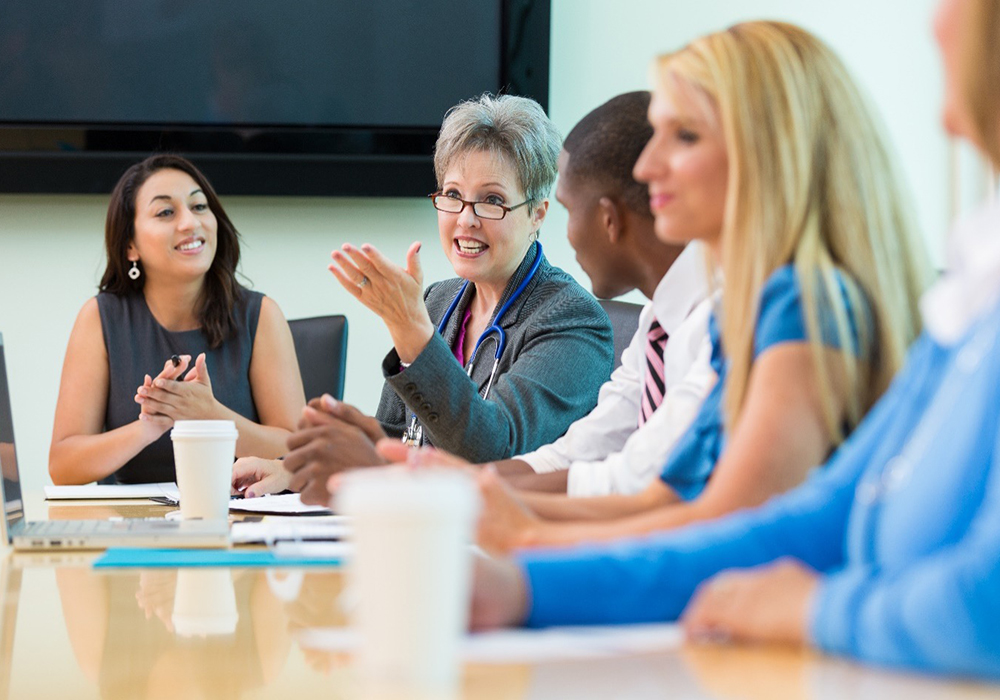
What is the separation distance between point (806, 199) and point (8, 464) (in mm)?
1050

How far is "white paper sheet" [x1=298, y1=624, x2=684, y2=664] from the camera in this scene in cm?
71

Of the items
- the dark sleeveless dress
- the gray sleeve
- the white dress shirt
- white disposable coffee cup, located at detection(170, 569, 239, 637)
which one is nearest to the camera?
white disposable coffee cup, located at detection(170, 569, 239, 637)

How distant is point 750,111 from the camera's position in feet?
3.72

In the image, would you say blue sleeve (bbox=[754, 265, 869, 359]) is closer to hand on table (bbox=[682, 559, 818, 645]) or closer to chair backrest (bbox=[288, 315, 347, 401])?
hand on table (bbox=[682, 559, 818, 645])

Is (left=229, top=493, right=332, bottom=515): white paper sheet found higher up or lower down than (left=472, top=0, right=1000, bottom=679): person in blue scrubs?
lower down

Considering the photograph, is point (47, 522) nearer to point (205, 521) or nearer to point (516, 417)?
point (205, 521)

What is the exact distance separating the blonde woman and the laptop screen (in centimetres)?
64

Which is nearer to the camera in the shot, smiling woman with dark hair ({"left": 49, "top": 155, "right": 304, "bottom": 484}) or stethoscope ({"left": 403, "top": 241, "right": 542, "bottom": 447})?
stethoscope ({"left": 403, "top": 241, "right": 542, "bottom": 447})

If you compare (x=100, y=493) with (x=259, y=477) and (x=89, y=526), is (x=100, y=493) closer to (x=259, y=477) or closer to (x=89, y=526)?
(x=259, y=477)

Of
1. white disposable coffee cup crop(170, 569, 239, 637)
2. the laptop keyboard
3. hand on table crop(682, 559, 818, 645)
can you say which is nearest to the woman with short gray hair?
the laptop keyboard

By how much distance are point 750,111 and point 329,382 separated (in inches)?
71.8

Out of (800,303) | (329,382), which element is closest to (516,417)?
(329,382)

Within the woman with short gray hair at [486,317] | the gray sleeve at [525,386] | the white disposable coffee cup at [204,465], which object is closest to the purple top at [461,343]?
the woman with short gray hair at [486,317]

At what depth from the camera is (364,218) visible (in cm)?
343
